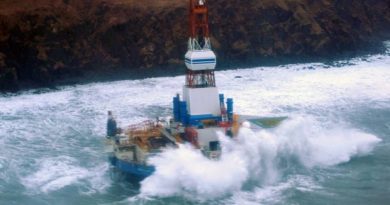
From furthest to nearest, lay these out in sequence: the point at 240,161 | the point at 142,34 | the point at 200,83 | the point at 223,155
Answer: the point at 142,34 → the point at 200,83 → the point at 223,155 → the point at 240,161

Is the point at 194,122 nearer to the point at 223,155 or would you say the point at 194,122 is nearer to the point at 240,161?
the point at 223,155

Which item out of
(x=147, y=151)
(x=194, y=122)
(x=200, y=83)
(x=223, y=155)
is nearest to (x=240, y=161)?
(x=223, y=155)

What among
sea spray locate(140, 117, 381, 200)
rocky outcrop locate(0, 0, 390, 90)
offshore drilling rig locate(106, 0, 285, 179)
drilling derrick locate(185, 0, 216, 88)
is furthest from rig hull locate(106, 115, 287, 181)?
rocky outcrop locate(0, 0, 390, 90)

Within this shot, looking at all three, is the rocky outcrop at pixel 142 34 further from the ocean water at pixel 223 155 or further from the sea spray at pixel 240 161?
the sea spray at pixel 240 161

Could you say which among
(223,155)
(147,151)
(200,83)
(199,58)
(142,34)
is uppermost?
(142,34)

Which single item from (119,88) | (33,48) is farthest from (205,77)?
(33,48)

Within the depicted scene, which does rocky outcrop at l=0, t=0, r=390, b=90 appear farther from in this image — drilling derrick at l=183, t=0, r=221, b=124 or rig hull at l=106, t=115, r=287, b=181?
drilling derrick at l=183, t=0, r=221, b=124

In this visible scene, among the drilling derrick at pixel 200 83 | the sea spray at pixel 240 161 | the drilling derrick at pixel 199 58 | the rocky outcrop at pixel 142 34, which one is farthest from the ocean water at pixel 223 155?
the rocky outcrop at pixel 142 34
